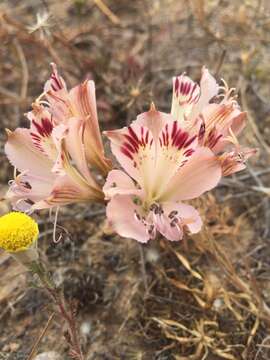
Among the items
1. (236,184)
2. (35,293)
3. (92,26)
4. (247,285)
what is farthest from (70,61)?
(247,285)

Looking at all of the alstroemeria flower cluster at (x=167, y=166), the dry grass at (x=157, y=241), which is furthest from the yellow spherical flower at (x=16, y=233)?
the dry grass at (x=157, y=241)

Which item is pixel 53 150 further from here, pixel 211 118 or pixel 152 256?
pixel 152 256

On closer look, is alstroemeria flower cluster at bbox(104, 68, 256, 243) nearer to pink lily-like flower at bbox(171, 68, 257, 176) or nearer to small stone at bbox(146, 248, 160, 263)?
pink lily-like flower at bbox(171, 68, 257, 176)

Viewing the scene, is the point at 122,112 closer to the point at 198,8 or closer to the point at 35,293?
the point at 198,8

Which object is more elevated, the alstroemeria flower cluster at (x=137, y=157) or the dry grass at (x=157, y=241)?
the alstroemeria flower cluster at (x=137, y=157)

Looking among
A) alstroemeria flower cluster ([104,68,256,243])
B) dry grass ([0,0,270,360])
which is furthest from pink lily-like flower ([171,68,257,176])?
dry grass ([0,0,270,360])

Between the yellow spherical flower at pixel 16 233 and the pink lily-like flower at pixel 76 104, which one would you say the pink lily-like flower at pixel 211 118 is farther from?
the yellow spherical flower at pixel 16 233
